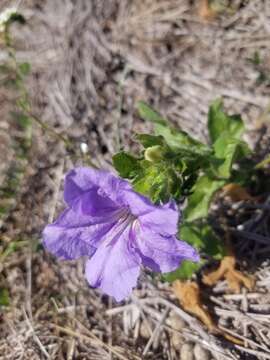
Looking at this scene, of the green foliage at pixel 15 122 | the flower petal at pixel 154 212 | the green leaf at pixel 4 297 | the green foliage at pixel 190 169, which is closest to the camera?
the flower petal at pixel 154 212

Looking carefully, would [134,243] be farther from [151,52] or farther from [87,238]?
[151,52]

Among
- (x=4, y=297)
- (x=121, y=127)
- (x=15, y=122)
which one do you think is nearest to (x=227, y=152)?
(x=121, y=127)

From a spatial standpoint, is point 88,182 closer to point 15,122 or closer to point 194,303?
point 194,303

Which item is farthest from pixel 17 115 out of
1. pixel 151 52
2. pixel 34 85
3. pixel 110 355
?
pixel 110 355

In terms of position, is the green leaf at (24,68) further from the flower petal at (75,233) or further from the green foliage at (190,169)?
the flower petal at (75,233)

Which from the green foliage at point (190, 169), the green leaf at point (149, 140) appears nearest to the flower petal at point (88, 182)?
the green foliage at point (190, 169)

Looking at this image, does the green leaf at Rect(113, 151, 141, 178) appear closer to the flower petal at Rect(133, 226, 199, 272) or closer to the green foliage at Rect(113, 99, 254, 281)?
the green foliage at Rect(113, 99, 254, 281)

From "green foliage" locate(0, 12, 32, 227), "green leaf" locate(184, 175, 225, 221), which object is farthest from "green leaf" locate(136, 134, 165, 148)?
"green foliage" locate(0, 12, 32, 227)

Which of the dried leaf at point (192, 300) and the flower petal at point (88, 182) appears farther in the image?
the dried leaf at point (192, 300)

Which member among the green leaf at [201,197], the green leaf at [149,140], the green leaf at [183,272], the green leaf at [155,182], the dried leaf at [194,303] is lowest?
the dried leaf at [194,303]
